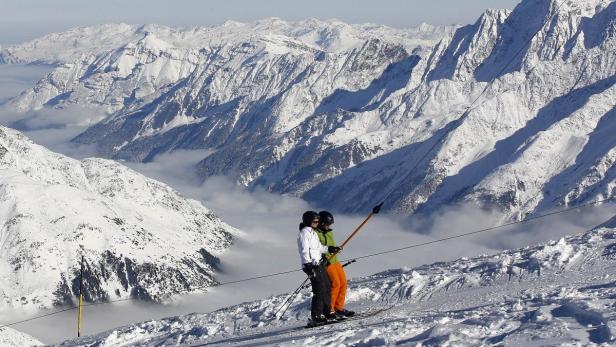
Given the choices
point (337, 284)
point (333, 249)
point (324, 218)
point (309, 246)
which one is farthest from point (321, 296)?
point (324, 218)

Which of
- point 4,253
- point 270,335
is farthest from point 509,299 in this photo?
point 4,253

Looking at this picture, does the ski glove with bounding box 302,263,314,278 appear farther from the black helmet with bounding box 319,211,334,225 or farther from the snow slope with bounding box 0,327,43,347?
the snow slope with bounding box 0,327,43,347

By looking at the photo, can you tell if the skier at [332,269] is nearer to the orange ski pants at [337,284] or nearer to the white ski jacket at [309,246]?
the orange ski pants at [337,284]

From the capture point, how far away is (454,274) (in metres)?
38.0

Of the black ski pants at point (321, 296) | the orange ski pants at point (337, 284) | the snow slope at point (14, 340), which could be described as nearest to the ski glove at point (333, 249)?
the orange ski pants at point (337, 284)

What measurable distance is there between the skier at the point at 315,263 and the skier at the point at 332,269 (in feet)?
0.69

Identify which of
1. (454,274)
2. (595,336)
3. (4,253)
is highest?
(4,253)

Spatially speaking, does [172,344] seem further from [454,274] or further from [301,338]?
[454,274]

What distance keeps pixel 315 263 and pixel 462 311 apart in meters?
4.75

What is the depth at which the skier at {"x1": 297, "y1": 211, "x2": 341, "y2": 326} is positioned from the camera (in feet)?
93.6

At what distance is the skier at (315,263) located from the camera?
28.5m

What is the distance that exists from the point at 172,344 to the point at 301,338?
26.9ft

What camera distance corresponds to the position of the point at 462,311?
28.5m

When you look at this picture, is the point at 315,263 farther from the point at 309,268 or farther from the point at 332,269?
the point at 332,269
